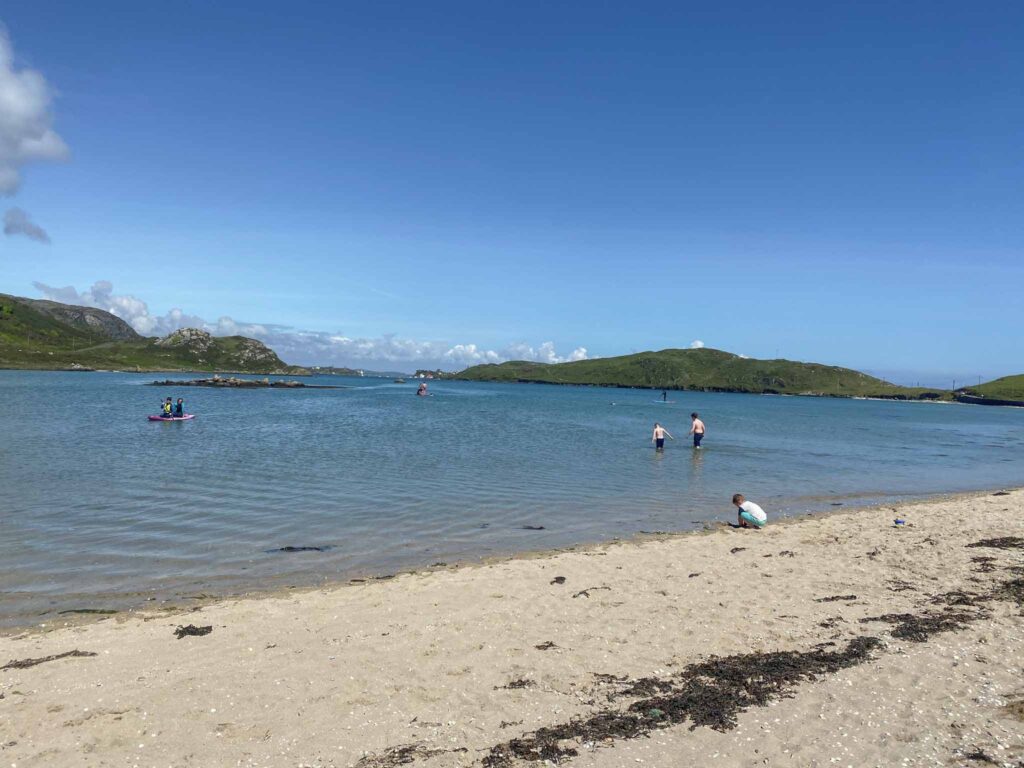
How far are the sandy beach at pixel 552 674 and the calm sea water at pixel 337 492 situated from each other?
3015mm

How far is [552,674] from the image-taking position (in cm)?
946

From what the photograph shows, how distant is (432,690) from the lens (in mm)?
8984

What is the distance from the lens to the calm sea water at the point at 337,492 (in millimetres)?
15773

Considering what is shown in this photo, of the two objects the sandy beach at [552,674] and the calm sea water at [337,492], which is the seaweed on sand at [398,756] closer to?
the sandy beach at [552,674]

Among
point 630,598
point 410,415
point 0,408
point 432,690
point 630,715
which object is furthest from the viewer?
point 410,415

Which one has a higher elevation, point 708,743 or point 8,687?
point 708,743

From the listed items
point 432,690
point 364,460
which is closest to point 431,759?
point 432,690

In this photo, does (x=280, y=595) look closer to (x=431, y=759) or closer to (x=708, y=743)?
(x=431, y=759)

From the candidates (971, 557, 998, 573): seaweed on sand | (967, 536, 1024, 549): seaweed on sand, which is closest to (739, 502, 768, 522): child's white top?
(967, 536, 1024, 549): seaweed on sand

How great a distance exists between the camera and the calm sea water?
1577 centimetres

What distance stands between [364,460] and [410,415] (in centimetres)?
4114

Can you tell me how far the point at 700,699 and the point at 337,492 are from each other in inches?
778

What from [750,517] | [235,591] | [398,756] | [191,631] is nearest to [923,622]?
[750,517]

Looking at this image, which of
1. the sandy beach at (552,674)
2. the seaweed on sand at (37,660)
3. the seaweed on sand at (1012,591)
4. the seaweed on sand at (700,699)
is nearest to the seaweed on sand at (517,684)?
the sandy beach at (552,674)
